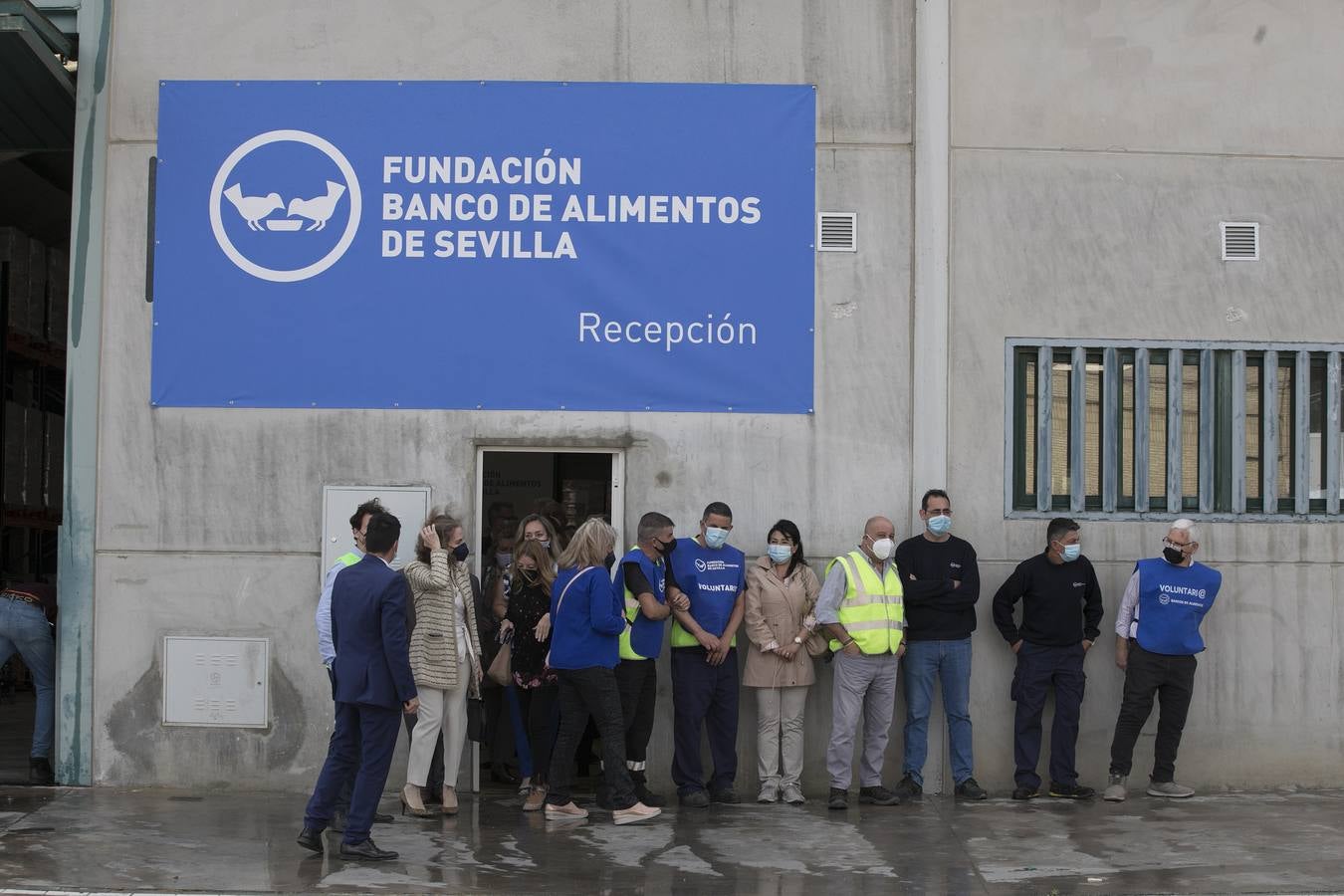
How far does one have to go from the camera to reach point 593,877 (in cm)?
757

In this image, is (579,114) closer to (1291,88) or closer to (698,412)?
(698,412)

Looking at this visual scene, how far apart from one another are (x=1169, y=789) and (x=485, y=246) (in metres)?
5.95

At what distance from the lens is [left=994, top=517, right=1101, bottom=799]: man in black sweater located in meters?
9.71

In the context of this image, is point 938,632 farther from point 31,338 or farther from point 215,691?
point 31,338

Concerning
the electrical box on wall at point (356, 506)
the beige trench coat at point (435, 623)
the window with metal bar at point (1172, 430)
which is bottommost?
the beige trench coat at point (435, 623)

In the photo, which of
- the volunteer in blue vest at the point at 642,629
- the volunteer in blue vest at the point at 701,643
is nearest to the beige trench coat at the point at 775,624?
the volunteer in blue vest at the point at 701,643

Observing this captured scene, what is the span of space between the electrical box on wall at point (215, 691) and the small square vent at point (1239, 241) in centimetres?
722

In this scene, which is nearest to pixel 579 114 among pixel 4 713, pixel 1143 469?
pixel 1143 469

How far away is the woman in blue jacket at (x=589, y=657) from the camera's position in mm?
8812

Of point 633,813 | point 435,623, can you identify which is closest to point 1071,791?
point 633,813

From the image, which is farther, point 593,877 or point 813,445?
point 813,445

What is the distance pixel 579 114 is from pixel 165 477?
380 centimetres

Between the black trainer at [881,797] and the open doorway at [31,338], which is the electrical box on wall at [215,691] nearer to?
the open doorway at [31,338]

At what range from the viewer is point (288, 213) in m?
10.1
